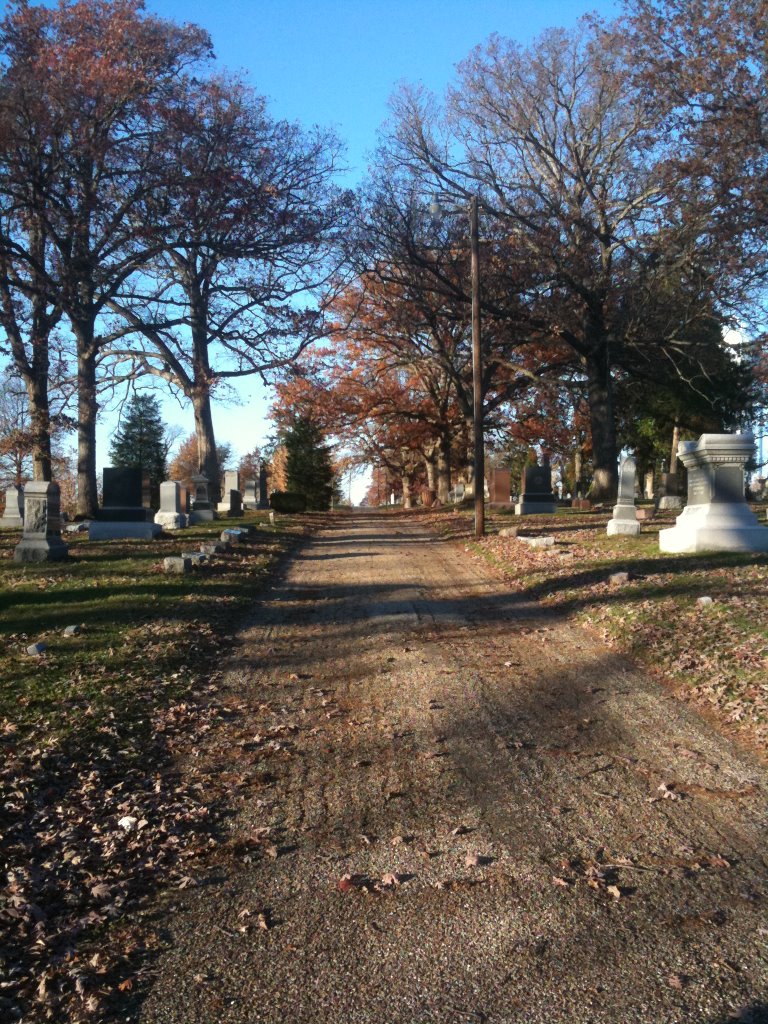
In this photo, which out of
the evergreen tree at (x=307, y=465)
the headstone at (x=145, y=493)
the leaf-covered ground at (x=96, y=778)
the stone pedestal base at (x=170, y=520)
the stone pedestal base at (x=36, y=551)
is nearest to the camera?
the leaf-covered ground at (x=96, y=778)

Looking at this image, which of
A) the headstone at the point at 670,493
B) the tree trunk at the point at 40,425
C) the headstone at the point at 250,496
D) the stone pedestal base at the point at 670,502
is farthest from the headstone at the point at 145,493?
the headstone at the point at 250,496

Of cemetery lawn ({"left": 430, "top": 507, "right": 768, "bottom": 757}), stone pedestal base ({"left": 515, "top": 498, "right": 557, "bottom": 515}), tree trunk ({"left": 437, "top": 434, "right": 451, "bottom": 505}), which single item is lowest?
cemetery lawn ({"left": 430, "top": 507, "right": 768, "bottom": 757})

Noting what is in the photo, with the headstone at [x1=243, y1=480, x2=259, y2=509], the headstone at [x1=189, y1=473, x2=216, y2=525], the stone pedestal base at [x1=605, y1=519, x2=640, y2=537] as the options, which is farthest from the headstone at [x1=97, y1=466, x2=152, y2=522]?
the headstone at [x1=243, y1=480, x2=259, y2=509]

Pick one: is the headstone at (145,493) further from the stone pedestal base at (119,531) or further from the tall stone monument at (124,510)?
the stone pedestal base at (119,531)

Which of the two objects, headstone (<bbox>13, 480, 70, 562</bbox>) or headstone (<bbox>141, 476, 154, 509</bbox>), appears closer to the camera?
headstone (<bbox>13, 480, 70, 562</bbox>)

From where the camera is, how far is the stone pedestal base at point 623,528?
59.7 ft

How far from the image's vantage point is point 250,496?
131 feet

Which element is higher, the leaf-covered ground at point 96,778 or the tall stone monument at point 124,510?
the tall stone monument at point 124,510

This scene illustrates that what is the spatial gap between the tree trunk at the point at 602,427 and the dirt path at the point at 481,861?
2317 cm

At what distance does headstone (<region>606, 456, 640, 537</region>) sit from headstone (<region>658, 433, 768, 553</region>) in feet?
13.2

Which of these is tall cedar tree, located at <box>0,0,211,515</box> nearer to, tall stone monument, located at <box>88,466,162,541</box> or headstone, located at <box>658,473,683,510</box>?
tall stone monument, located at <box>88,466,162,541</box>

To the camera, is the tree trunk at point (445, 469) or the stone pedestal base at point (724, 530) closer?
the stone pedestal base at point (724, 530)

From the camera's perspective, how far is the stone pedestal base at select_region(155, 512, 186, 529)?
23688 mm

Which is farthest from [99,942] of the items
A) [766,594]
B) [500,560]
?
[500,560]
